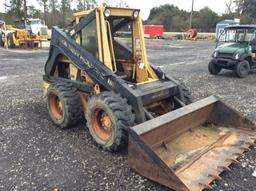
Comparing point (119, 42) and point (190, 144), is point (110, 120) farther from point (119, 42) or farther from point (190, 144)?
point (119, 42)

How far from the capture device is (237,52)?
9.41 m

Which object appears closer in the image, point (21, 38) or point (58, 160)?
point (58, 160)

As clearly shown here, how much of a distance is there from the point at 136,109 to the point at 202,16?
46536 millimetres

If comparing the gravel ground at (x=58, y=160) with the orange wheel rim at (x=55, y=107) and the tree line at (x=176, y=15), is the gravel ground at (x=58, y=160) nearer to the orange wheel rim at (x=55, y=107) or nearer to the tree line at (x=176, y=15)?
the orange wheel rim at (x=55, y=107)

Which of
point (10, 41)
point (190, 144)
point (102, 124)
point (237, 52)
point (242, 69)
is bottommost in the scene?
point (190, 144)

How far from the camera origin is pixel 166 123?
11.3 ft

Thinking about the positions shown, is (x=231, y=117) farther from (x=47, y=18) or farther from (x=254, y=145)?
(x=47, y=18)

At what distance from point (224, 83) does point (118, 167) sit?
6.20 m

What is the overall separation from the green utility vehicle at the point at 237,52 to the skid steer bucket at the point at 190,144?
5.73 metres

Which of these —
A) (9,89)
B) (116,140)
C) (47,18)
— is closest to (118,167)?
(116,140)

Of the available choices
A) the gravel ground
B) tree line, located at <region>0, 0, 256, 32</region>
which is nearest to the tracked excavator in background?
the gravel ground

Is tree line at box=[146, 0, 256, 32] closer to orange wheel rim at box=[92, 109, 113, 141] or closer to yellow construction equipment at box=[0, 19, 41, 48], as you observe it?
yellow construction equipment at box=[0, 19, 41, 48]

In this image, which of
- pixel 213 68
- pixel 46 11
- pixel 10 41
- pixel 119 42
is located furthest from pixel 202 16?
pixel 119 42

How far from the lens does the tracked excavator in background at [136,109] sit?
3170mm
